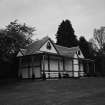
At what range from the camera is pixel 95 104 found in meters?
10.4

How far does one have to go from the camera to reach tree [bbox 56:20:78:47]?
5166 centimetres

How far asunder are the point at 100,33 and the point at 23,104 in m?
55.8

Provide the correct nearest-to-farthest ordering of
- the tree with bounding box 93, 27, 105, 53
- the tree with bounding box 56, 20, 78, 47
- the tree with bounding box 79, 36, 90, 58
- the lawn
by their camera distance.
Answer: the lawn
the tree with bounding box 79, 36, 90, 58
the tree with bounding box 56, 20, 78, 47
the tree with bounding box 93, 27, 105, 53

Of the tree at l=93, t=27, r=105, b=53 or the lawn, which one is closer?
the lawn

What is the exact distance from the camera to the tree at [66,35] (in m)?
51.7

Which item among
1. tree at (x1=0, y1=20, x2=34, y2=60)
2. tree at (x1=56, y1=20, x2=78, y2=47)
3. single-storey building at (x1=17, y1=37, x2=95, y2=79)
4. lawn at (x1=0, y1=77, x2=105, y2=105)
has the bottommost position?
lawn at (x1=0, y1=77, x2=105, y2=105)

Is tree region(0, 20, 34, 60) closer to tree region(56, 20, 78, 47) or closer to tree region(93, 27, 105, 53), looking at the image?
tree region(56, 20, 78, 47)

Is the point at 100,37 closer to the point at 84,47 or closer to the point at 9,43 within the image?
the point at 84,47

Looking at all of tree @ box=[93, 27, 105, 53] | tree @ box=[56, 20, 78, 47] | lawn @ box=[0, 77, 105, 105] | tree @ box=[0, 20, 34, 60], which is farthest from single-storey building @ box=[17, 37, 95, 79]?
tree @ box=[93, 27, 105, 53]

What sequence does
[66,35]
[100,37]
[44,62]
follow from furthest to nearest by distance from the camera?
[100,37] < [66,35] < [44,62]

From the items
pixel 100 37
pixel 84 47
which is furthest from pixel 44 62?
pixel 100 37

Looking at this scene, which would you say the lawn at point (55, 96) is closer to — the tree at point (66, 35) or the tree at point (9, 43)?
the tree at point (9, 43)

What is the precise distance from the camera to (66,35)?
52250 millimetres

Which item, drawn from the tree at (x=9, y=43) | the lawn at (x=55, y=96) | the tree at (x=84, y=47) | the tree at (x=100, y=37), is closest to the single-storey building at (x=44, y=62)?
the tree at (x=9, y=43)
